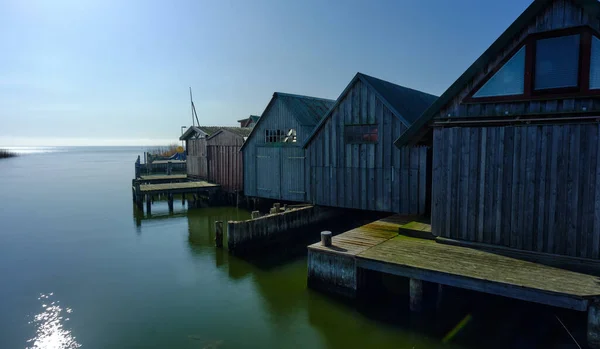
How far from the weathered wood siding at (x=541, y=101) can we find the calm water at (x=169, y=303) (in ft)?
15.3

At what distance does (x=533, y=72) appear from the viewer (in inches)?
321

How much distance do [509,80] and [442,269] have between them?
180 inches

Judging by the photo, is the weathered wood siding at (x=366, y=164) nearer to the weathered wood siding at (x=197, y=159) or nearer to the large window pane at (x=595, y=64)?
the large window pane at (x=595, y=64)

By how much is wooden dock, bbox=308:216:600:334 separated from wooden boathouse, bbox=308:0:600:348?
23 millimetres

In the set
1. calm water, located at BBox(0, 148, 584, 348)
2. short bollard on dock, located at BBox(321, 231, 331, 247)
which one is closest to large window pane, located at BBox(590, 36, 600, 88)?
calm water, located at BBox(0, 148, 584, 348)

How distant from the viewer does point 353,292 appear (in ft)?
30.7

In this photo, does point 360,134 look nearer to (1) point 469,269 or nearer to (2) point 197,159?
(1) point 469,269

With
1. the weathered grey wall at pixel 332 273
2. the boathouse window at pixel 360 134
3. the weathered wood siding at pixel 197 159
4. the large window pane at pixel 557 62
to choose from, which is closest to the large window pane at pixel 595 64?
the large window pane at pixel 557 62

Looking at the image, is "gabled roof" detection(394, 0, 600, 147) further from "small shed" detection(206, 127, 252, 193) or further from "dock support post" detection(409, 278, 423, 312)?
"small shed" detection(206, 127, 252, 193)

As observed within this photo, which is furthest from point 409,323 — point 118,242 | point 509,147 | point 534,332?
point 118,242

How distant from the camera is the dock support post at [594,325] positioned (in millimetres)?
6371

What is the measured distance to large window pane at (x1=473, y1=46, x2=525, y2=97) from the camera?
8.29 meters

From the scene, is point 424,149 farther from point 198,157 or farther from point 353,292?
point 198,157

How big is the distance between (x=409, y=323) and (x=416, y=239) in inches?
99.4
